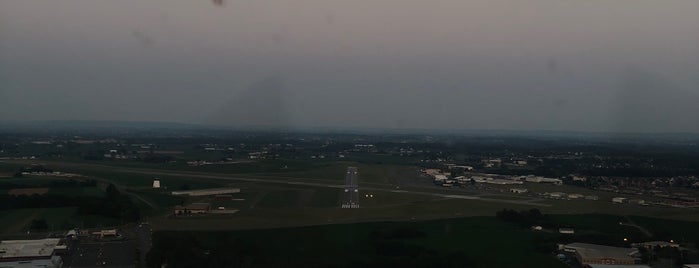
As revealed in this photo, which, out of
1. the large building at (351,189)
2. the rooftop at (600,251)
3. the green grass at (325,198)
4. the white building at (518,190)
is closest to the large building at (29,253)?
the green grass at (325,198)

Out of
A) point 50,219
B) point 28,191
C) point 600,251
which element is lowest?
point 50,219

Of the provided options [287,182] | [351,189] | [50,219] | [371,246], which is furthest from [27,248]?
[287,182]

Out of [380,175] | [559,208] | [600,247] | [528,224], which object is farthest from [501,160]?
[600,247]

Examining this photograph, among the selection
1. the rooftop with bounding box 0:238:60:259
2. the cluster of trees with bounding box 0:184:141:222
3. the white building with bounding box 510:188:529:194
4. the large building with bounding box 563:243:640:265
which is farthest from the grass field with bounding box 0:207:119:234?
the white building with bounding box 510:188:529:194

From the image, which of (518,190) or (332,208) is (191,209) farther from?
(518,190)

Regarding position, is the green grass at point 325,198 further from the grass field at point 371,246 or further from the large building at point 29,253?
the large building at point 29,253

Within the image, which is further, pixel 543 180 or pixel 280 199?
pixel 543 180
